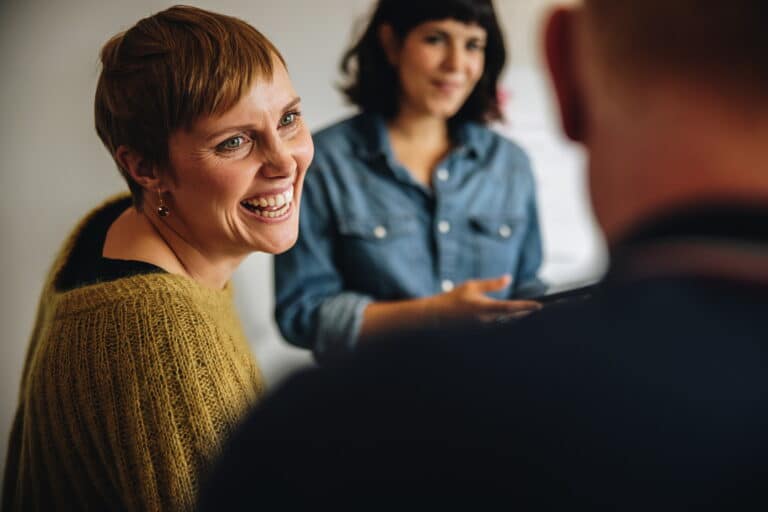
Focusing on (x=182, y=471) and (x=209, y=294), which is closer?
(x=182, y=471)

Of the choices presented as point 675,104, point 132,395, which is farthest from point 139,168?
point 675,104

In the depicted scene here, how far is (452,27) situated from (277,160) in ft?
1.85

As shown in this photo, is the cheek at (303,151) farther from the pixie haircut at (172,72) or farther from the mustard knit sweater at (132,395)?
the mustard knit sweater at (132,395)

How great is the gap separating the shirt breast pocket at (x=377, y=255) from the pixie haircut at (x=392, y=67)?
241 millimetres

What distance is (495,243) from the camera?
138 centimetres

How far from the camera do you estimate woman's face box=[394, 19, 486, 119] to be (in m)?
1.27

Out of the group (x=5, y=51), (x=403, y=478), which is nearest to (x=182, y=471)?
(x=403, y=478)

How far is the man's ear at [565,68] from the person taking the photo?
0.43m

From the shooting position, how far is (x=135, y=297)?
77 cm

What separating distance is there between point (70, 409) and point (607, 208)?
661mm

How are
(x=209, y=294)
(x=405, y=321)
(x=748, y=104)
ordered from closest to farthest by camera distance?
(x=748, y=104) → (x=209, y=294) → (x=405, y=321)

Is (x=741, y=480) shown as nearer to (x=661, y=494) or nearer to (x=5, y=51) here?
(x=661, y=494)

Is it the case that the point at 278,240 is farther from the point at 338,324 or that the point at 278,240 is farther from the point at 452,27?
the point at 452,27

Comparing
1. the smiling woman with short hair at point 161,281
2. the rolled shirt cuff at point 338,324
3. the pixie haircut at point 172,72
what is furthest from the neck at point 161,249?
the rolled shirt cuff at point 338,324
